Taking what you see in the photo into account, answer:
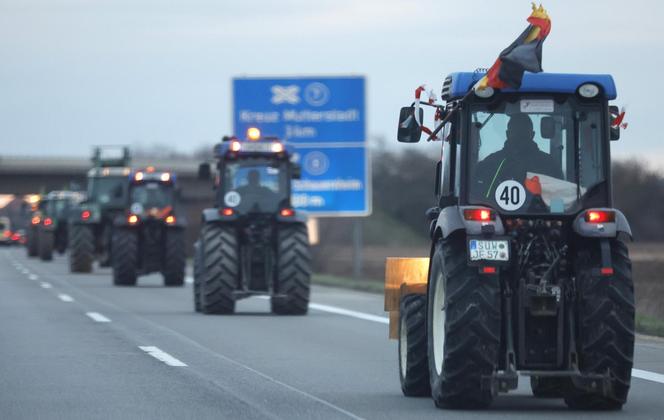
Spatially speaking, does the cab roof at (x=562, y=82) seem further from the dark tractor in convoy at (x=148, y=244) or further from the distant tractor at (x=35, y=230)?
the distant tractor at (x=35, y=230)

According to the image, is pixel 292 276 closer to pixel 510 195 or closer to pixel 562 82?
pixel 510 195

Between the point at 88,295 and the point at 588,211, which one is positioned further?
the point at 88,295

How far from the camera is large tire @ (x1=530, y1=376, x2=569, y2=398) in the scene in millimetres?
11055

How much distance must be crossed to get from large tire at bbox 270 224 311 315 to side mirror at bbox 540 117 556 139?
1254cm

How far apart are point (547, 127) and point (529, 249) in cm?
90

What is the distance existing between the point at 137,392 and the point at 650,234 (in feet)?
206

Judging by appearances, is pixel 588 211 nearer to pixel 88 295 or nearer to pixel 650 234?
pixel 88 295

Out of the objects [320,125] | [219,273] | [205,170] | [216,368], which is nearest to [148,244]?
[320,125]

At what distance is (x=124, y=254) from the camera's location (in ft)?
112

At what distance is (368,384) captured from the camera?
1302 centimetres

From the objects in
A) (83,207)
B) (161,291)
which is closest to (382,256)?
(83,207)

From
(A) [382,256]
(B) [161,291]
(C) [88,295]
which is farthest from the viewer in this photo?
(A) [382,256]

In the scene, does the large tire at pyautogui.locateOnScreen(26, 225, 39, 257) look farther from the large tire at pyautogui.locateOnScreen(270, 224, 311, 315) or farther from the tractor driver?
the tractor driver

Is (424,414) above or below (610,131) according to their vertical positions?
below
